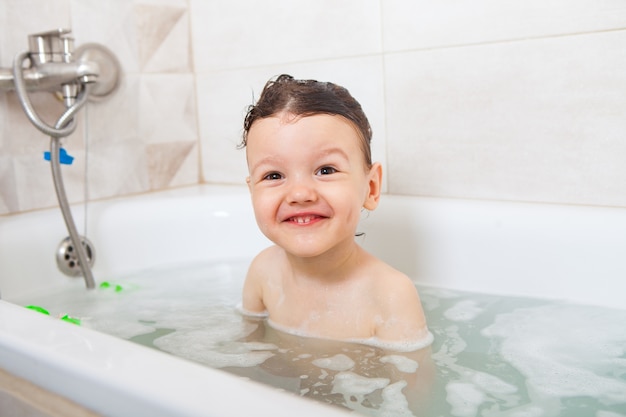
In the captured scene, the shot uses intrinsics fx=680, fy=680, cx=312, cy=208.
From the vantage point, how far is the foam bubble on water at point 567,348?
92 centimetres

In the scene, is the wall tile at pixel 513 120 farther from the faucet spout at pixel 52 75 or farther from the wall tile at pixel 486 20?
the faucet spout at pixel 52 75

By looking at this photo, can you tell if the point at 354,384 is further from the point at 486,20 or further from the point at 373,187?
the point at 486,20

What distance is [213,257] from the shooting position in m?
Answer: 1.69

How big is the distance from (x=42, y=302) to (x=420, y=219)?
0.81 metres

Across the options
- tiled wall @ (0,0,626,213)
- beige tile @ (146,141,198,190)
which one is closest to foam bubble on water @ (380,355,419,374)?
tiled wall @ (0,0,626,213)

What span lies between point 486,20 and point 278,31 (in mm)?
604

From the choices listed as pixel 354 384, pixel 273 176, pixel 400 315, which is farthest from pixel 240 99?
pixel 354 384

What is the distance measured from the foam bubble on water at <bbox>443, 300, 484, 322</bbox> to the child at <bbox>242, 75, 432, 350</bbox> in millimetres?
144

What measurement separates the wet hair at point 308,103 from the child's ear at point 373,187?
0.07 feet

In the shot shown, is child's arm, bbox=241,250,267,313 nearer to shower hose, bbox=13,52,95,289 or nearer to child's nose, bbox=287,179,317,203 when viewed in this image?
child's nose, bbox=287,179,317,203

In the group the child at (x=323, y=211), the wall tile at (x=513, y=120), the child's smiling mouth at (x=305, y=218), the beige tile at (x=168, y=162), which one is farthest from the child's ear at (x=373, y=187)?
the beige tile at (x=168, y=162)

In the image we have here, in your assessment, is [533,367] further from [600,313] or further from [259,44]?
[259,44]

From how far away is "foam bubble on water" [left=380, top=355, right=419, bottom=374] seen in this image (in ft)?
3.24

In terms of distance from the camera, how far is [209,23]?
199cm
